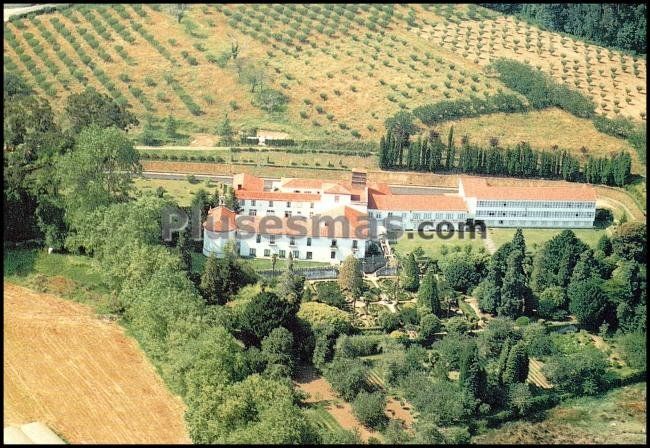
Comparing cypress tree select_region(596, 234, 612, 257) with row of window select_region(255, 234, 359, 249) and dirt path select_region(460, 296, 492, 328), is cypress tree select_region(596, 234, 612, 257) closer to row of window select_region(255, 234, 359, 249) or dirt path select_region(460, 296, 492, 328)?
dirt path select_region(460, 296, 492, 328)

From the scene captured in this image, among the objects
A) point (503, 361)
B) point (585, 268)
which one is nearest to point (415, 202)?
point (585, 268)

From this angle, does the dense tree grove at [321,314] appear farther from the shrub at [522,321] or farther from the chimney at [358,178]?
the chimney at [358,178]

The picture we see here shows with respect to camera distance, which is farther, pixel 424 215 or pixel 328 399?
pixel 424 215

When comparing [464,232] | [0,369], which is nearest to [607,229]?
[464,232]

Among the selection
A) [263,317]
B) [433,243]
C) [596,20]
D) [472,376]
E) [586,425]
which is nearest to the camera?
[472,376]

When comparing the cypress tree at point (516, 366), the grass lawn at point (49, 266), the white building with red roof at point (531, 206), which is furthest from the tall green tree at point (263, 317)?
the white building with red roof at point (531, 206)

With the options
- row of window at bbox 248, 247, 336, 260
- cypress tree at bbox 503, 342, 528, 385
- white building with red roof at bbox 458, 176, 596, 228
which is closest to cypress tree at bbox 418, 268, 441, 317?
cypress tree at bbox 503, 342, 528, 385

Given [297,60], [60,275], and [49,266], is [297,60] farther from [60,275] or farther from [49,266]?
[60,275]
